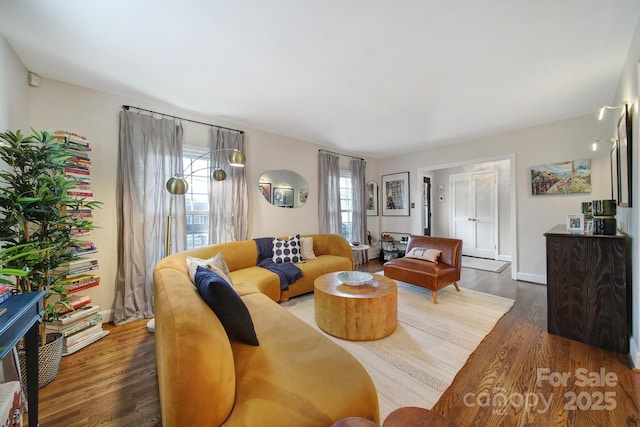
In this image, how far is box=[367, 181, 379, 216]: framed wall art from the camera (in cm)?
579

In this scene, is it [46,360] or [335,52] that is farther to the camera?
[335,52]

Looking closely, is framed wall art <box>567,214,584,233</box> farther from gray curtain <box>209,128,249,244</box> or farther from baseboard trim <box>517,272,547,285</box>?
gray curtain <box>209,128,249,244</box>


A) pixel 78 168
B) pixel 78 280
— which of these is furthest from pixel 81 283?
pixel 78 168

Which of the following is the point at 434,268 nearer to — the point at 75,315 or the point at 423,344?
the point at 423,344

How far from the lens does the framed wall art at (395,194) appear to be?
5.46 meters

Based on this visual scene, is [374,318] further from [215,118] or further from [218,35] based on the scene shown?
[215,118]

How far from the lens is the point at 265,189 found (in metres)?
3.90

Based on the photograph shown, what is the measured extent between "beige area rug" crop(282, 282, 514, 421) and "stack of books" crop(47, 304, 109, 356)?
1.86 m

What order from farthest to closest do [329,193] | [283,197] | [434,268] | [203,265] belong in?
[329,193], [283,197], [434,268], [203,265]

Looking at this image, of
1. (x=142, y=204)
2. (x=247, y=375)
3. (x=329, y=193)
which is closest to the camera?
(x=247, y=375)

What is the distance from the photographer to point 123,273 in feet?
8.59

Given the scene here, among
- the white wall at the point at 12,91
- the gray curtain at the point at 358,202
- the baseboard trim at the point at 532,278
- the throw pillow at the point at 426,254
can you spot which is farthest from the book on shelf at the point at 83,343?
the baseboard trim at the point at 532,278

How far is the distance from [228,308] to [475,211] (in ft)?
20.7

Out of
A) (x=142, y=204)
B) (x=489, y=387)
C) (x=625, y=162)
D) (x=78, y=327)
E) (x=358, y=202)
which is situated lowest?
(x=489, y=387)
